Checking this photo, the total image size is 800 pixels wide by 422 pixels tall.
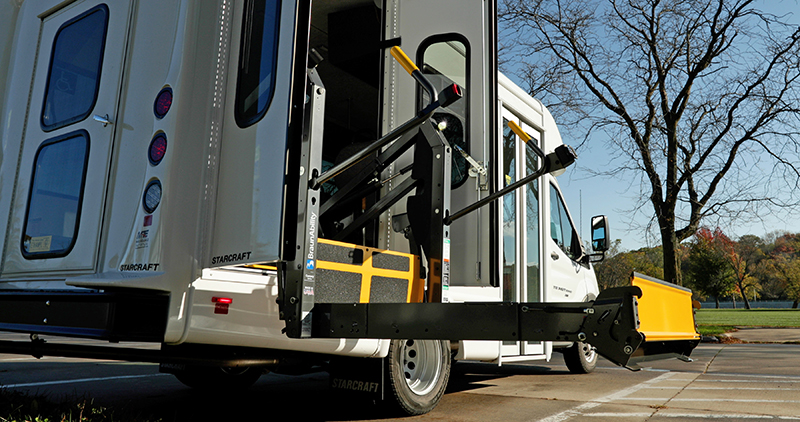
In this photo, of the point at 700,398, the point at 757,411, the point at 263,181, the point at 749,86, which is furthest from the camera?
the point at 749,86

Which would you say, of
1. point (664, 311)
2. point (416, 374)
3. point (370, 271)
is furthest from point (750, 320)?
point (370, 271)

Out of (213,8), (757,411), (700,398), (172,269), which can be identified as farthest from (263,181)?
(700,398)

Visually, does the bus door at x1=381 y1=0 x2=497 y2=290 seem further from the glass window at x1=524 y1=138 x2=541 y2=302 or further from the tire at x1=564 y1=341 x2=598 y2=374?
the tire at x1=564 y1=341 x2=598 y2=374

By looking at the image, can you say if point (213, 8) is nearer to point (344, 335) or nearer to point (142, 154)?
point (142, 154)

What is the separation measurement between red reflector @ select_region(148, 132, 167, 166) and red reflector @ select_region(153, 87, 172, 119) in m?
0.11

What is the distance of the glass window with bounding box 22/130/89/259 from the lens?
3363mm

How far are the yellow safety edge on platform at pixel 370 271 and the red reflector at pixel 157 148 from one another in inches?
35.5

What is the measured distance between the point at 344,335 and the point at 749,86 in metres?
14.9

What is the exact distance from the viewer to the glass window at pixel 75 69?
355 cm

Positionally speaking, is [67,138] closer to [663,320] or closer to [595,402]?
[663,320]

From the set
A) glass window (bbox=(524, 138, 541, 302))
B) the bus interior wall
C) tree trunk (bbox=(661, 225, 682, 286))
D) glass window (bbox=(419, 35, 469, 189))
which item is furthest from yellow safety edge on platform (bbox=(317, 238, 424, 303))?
tree trunk (bbox=(661, 225, 682, 286))

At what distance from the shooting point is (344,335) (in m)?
2.82

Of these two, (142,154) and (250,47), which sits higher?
(250,47)

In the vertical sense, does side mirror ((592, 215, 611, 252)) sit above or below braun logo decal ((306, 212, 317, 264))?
above
